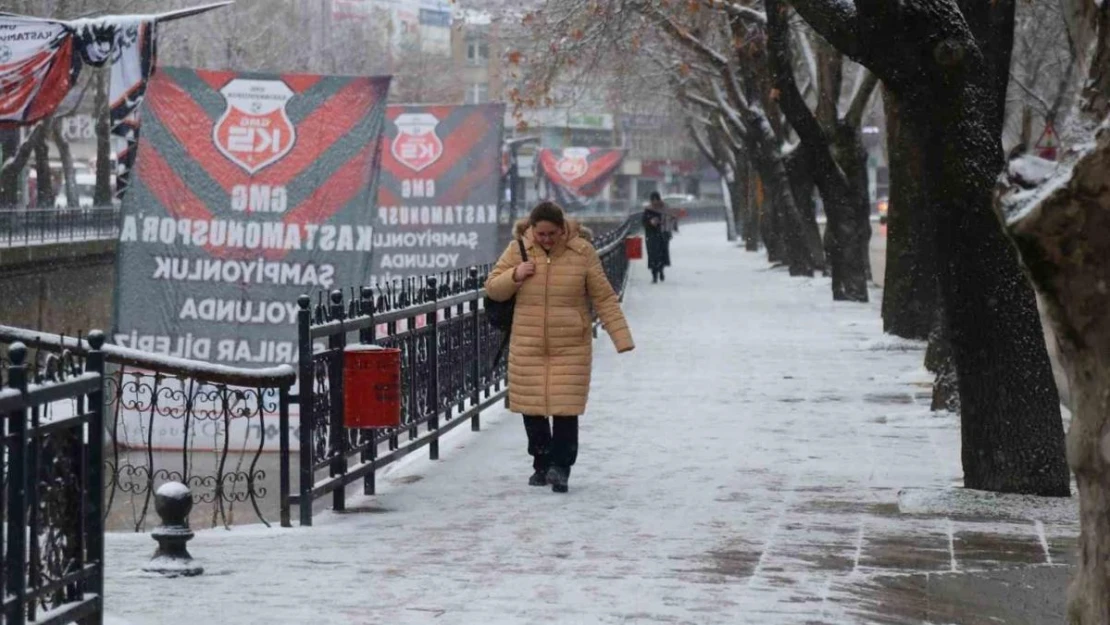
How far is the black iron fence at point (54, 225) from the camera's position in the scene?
1485 inches

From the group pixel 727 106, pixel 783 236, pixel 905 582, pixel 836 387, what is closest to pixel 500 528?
pixel 905 582

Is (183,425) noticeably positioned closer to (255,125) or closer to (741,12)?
(255,125)

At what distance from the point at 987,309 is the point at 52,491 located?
636cm

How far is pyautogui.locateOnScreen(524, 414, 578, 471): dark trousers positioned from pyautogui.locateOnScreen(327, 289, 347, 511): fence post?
1242 mm

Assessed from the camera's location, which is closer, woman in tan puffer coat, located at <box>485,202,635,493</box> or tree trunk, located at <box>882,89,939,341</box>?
woman in tan puffer coat, located at <box>485,202,635,493</box>

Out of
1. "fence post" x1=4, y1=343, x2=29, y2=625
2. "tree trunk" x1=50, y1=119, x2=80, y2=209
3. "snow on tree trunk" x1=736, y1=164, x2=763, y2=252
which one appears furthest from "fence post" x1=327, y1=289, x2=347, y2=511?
"snow on tree trunk" x1=736, y1=164, x2=763, y2=252

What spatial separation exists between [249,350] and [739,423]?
3.88 m

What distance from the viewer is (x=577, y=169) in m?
70.4

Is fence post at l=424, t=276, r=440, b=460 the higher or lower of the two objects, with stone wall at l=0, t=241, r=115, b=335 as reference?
higher

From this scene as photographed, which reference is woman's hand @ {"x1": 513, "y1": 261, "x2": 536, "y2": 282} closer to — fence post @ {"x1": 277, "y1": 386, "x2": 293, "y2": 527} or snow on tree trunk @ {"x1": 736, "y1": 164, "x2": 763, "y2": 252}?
fence post @ {"x1": 277, "y1": 386, "x2": 293, "y2": 527}

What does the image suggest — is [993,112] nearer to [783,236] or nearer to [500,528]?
[500,528]

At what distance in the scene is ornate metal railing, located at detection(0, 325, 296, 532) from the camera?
1077 cm

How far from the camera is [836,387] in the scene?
61.5 ft

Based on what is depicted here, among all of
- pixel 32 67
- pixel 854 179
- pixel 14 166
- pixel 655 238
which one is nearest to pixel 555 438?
pixel 32 67
